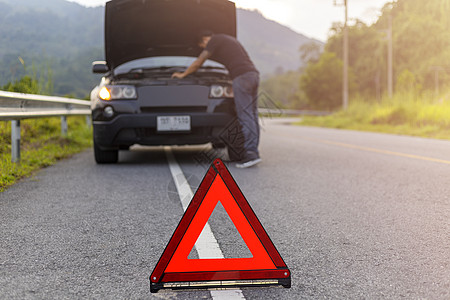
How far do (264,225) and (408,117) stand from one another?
A: 50.8ft

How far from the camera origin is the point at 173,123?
6789 mm

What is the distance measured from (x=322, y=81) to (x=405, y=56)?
20213 mm

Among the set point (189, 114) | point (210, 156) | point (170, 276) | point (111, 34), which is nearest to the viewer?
point (170, 276)

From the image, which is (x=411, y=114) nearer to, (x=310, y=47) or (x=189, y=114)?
(x=189, y=114)

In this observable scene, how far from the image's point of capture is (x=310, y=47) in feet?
286

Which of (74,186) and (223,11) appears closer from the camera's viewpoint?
(74,186)

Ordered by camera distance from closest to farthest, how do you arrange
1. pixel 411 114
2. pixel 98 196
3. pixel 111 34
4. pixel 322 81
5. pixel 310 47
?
pixel 98 196
pixel 111 34
pixel 411 114
pixel 322 81
pixel 310 47

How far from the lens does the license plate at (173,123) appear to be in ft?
22.2

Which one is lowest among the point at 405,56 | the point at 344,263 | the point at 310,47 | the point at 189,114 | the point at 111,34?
the point at 344,263

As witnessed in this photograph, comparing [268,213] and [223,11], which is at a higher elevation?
[223,11]

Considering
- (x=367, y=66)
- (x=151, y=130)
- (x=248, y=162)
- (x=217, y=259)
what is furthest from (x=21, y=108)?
(x=367, y=66)

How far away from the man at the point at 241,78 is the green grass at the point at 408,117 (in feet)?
24.6

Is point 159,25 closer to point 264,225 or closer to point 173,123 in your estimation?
point 173,123

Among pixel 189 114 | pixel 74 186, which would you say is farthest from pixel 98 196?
pixel 189 114
